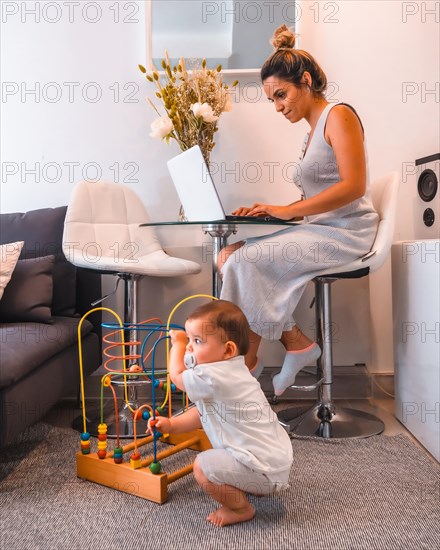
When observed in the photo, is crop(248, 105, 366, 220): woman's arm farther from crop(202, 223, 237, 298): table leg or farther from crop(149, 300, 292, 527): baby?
crop(149, 300, 292, 527): baby

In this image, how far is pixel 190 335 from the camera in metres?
1.41

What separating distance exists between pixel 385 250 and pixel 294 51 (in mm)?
768

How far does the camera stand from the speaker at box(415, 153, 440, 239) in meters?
2.41

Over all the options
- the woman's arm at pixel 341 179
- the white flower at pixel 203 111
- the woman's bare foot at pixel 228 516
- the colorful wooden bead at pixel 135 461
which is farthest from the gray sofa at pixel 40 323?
the woman's arm at pixel 341 179

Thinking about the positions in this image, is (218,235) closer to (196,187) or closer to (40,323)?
(196,187)

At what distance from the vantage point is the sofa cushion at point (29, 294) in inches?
81.4

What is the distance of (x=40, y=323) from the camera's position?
2074mm

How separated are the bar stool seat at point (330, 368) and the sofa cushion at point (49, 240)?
0.96m

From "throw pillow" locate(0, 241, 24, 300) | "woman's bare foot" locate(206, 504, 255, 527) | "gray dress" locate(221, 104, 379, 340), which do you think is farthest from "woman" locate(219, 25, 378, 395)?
"throw pillow" locate(0, 241, 24, 300)

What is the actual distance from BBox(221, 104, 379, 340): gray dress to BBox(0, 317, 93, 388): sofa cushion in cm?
58

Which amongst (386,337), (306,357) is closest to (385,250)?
(306,357)

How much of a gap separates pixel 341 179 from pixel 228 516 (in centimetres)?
112

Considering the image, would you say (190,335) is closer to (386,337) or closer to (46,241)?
(46,241)

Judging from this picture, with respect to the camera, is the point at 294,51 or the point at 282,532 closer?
the point at 282,532
